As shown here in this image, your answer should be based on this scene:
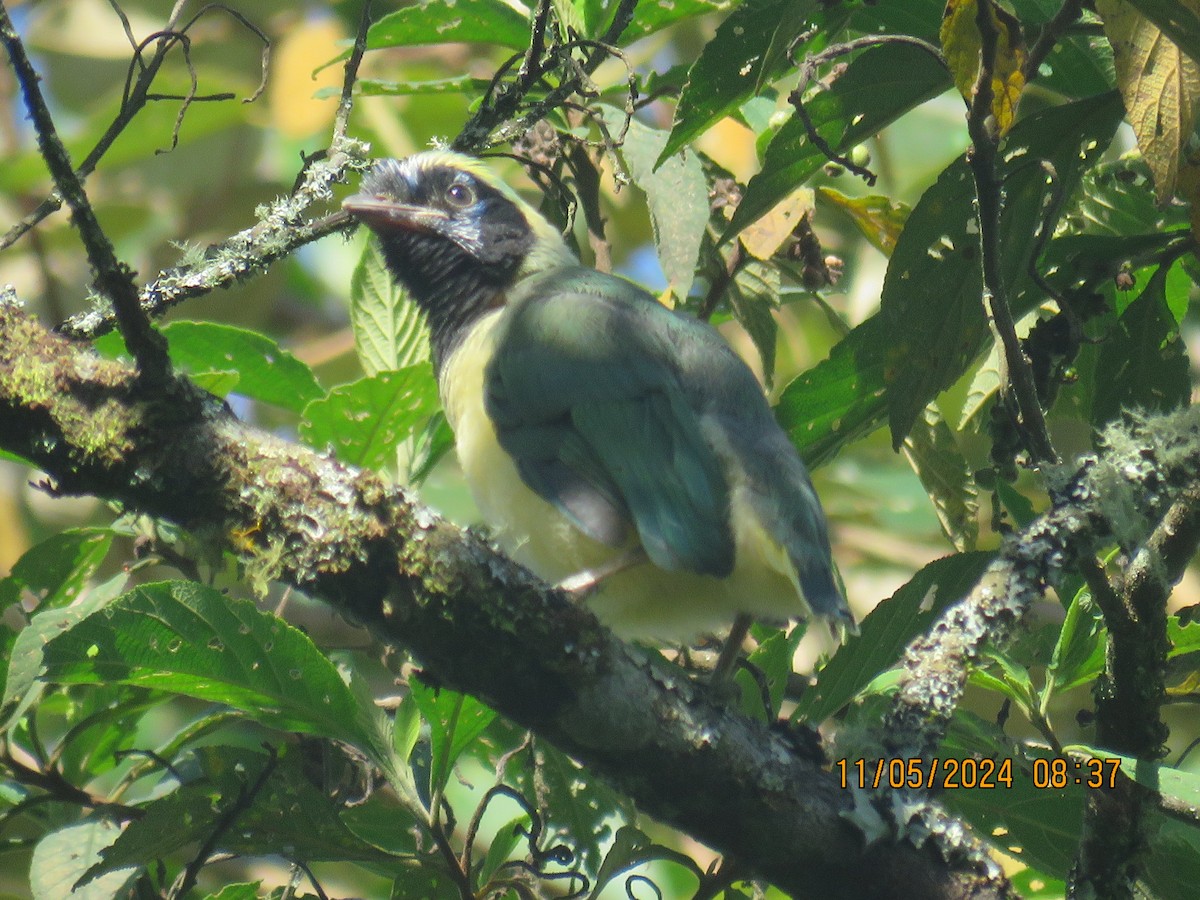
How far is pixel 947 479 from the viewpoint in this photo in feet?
12.7

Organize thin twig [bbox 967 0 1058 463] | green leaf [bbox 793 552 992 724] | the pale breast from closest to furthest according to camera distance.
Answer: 1. thin twig [bbox 967 0 1058 463]
2. green leaf [bbox 793 552 992 724]
3. the pale breast

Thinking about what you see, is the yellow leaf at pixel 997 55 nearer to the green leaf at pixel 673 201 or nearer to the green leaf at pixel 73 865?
the green leaf at pixel 673 201

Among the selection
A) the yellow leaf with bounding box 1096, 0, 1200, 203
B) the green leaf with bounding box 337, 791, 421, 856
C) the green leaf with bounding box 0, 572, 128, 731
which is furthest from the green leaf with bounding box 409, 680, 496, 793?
the yellow leaf with bounding box 1096, 0, 1200, 203

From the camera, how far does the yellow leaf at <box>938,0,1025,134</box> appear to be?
8.41ft

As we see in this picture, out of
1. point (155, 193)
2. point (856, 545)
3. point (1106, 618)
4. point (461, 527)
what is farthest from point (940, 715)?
point (155, 193)

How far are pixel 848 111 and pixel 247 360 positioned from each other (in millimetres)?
1831

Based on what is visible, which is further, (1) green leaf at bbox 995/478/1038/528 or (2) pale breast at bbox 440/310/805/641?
(2) pale breast at bbox 440/310/805/641

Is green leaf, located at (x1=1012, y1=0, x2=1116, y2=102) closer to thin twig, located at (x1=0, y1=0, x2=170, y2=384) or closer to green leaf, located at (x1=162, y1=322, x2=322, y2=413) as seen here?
green leaf, located at (x1=162, y1=322, x2=322, y2=413)

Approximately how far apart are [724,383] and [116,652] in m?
1.83

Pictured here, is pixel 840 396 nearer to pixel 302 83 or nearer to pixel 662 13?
pixel 662 13

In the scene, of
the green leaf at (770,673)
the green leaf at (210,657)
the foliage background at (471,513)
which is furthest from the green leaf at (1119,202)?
the green leaf at (210,657)

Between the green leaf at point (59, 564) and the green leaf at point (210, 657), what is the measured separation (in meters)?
0.87

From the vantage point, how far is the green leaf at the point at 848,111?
10.6 feet

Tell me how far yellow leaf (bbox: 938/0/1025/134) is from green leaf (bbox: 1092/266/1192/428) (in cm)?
109
